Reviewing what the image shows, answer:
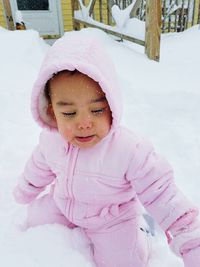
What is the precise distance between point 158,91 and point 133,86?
25 centimetres

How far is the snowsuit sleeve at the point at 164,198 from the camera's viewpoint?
104 centimetres

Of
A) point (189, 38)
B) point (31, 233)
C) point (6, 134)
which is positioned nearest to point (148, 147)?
point (31, 233)

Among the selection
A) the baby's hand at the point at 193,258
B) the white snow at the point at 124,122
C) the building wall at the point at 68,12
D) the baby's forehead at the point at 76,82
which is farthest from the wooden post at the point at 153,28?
the building wall at the point at 68,12

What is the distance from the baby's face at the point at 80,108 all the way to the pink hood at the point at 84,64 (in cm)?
4

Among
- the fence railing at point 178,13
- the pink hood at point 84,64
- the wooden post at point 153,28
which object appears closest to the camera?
the pink hood at point 84,64

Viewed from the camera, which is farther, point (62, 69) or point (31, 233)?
point (31, 233)

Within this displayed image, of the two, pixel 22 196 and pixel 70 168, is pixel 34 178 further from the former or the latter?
pixel 70 168

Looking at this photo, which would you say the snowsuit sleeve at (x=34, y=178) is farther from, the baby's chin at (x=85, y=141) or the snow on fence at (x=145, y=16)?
the snow on fence at (x=145, y=16)

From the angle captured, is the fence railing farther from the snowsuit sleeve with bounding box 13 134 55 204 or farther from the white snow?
the snowsuit sleeve with bounding box 13 134 55 204

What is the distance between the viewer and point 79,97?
1.04 meters

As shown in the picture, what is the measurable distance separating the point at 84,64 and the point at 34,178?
72 centimetres

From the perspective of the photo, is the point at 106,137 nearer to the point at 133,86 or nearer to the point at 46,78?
the point at 46,78

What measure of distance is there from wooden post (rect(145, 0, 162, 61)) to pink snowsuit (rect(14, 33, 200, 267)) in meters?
2.99

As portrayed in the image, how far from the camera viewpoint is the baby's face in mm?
1035
